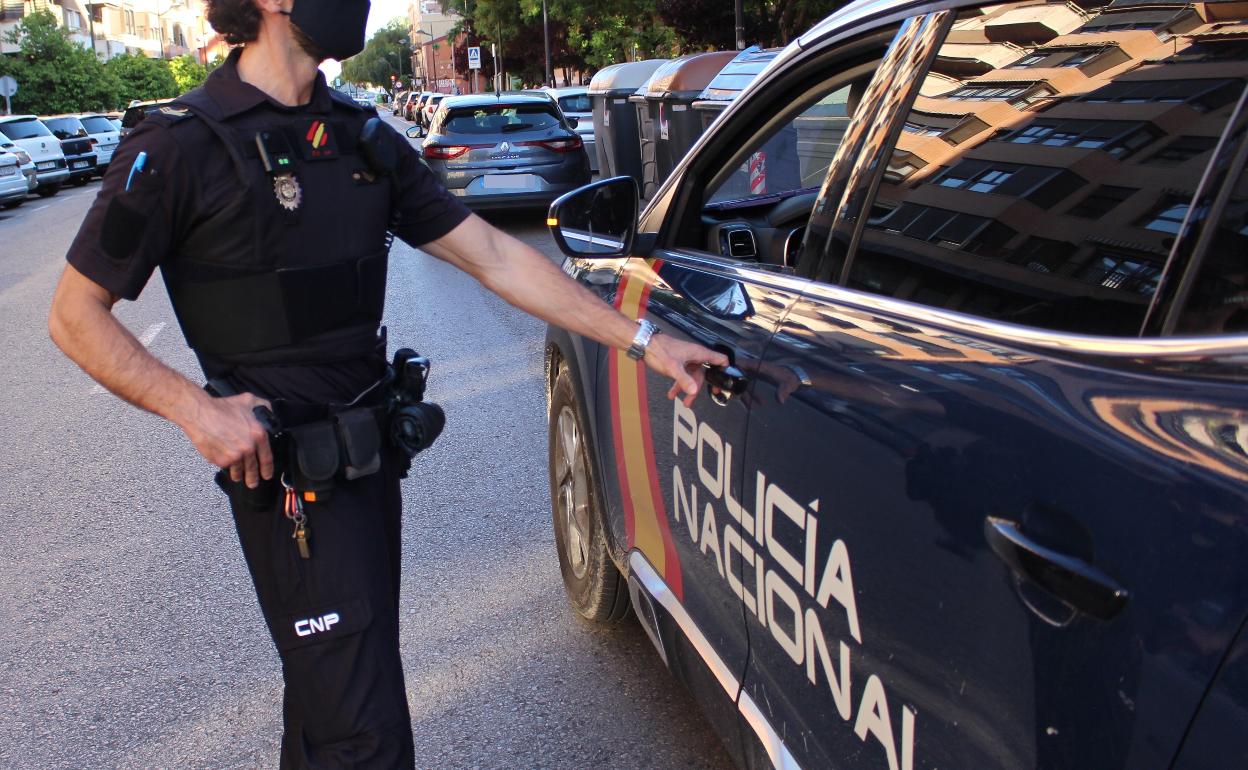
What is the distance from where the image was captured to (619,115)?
14906mm

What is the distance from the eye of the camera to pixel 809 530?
6.10 ft

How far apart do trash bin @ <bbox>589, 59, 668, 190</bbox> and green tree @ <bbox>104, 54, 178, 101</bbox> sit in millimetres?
40896

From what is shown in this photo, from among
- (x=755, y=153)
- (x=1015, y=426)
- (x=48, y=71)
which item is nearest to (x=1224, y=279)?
(x=1015, y=426)

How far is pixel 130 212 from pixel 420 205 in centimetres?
59

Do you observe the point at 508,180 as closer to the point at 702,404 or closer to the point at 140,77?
the point at 702,404

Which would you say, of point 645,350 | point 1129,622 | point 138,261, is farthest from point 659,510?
point 1129,622

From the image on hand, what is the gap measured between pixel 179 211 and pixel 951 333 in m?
1.27

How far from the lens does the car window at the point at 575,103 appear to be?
75.6 ft

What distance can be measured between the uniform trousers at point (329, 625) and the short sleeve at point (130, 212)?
16.6 inches

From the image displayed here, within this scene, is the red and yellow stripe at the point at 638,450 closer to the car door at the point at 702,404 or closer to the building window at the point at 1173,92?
the car door at the point at 702,404

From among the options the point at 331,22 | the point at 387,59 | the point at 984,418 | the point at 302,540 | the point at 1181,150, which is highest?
the point at 331,22

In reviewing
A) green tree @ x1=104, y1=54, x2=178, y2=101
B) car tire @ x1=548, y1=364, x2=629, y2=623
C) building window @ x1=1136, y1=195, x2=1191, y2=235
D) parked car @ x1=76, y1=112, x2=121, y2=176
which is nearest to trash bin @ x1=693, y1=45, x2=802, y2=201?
car tire @ x1=548, y1=364, x2=629, y2=623

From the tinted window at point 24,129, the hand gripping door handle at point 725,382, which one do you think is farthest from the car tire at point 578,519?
the tinted window at point 24,129

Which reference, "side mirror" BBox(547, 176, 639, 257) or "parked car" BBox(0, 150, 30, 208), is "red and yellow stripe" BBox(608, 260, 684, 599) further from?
"parked car" BBox(0, 150, 30, 208)
